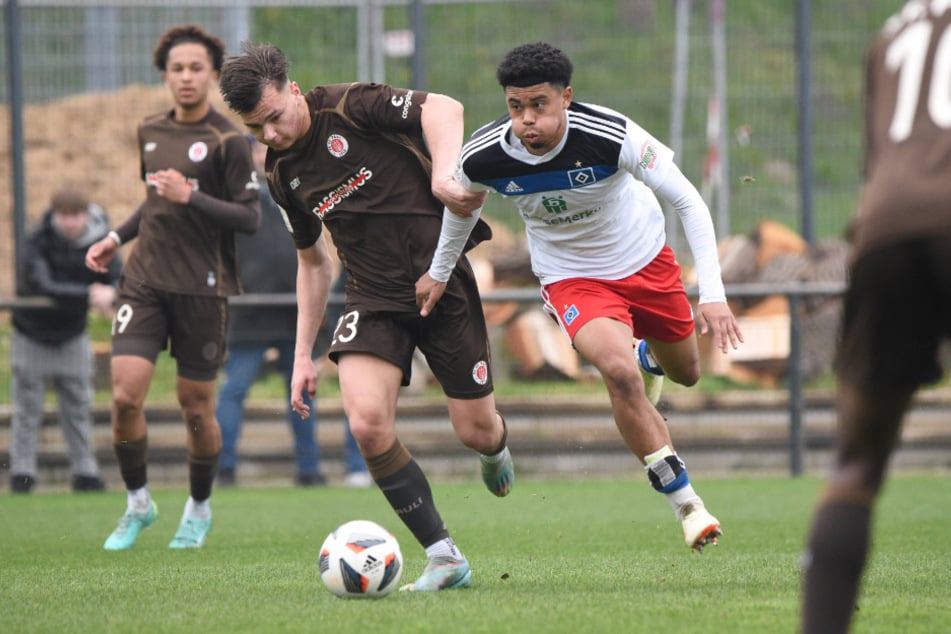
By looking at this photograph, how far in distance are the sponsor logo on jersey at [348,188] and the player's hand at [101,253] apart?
2421 millimetres

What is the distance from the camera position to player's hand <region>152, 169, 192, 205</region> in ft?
24.7

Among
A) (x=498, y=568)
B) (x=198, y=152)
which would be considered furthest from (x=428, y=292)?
(x=198, y=152)

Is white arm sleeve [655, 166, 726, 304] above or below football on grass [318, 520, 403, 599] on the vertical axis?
above

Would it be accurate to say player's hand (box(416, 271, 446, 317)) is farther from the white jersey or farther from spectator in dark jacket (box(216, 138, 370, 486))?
spectator in dark jacket (box(216, 138, 370, 486))

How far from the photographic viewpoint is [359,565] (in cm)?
523

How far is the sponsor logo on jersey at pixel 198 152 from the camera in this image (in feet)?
25.9

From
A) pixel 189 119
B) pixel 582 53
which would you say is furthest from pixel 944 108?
pixel 582 53

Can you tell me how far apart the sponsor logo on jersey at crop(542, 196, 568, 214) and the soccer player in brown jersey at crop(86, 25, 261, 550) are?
2105 mm

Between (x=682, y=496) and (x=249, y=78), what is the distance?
248cm

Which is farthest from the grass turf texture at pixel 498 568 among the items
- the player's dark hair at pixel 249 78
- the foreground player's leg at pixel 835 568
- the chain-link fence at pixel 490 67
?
the chain-link fence at pixel 490 67

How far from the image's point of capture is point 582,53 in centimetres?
1334

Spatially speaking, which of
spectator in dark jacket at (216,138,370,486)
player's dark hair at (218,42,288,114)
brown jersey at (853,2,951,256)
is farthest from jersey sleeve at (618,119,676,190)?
spectator in dark jacket at (216,138,370,486)

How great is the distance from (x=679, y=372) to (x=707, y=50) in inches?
290

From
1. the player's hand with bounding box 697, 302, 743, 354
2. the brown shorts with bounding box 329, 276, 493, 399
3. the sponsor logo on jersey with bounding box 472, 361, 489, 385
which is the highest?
the player's hand with bounding box 697, 302, 743, 354
